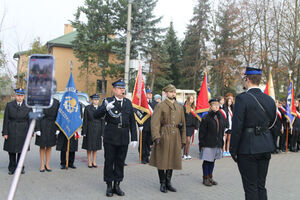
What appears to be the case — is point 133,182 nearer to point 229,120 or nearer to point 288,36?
point 229,120

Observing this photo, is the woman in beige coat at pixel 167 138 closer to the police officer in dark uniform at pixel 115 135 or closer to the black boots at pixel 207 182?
the police officer in dark uniform at pixel 115 135

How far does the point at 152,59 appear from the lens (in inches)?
1321

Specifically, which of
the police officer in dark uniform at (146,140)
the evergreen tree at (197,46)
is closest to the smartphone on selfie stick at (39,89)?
the police officer in dark uniform at (146,140)

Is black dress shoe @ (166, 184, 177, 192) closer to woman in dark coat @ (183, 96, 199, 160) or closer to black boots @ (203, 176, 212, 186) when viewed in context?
black boots @ (203, 176, 212, 186)

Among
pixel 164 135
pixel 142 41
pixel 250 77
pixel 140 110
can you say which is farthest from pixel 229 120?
pixel 142 41

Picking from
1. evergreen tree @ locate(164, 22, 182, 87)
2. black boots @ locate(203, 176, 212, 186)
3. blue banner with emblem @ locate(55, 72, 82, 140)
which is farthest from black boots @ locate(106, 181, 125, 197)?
evergreen tree @ locate(164, 22, 182, 87)

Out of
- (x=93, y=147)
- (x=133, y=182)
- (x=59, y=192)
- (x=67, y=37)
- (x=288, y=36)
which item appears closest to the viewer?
(x=59, y=192)

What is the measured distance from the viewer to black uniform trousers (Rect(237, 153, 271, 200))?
12.8 feet

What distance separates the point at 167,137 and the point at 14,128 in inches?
149

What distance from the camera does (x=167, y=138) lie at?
19.2 feet

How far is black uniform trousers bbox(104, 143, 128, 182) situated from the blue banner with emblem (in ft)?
7.31

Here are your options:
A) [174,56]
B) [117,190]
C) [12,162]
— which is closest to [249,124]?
[117,190]

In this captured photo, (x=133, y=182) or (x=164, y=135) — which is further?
(x=133, y=182)

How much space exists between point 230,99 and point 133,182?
16.9ft
